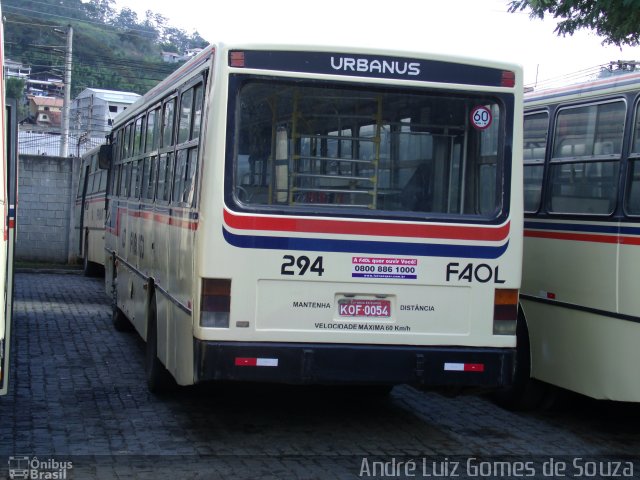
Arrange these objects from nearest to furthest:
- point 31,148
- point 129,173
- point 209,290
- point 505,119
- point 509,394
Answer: point 209,290, point 505,119, point 509,394, point 129,173, point 31,148

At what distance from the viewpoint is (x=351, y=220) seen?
746 cm

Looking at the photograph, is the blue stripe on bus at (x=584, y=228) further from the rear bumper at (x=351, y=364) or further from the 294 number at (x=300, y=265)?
the 294 number at (x=300, y=265)

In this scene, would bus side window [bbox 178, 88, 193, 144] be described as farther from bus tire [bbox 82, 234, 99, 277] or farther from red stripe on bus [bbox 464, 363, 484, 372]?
bus tire [bbox 82, 234, 99, 277]

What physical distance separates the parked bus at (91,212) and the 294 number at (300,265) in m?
12.8

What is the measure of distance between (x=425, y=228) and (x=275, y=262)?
3.78 ft

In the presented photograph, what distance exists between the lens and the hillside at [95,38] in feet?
211

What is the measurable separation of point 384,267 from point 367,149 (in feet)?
2.93

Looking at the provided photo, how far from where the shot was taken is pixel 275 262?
7.35 metres

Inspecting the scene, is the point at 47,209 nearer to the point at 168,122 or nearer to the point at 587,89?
the point at 168,122

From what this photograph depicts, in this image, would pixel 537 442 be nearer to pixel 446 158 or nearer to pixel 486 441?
pixel 486 441

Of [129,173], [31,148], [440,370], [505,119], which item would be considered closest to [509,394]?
[440,370]

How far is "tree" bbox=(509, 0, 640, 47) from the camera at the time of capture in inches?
394

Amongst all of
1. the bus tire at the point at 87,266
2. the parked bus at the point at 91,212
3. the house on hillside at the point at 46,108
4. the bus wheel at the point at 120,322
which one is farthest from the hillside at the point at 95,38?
the bus wheel at the point at 120,322

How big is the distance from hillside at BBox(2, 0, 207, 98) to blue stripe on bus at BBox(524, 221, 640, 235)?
153 ft
